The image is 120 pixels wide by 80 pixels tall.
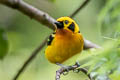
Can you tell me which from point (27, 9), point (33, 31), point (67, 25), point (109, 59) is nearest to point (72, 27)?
point (67, 25)

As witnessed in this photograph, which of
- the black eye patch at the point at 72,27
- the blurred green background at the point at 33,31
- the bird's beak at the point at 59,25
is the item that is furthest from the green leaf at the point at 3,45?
the blurred green background at the point at 33,31

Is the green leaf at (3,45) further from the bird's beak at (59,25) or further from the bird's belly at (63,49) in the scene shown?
the bird's beak at (59,25)

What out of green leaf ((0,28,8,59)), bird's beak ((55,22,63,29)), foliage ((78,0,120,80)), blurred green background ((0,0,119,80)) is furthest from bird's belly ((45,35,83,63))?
foliage ((78,0,120,80))

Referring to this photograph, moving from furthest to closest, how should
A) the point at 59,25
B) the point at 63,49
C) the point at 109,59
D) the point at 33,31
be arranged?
the point at 33,31, the point at 59,25, the point at 63,49, the point at 109,59

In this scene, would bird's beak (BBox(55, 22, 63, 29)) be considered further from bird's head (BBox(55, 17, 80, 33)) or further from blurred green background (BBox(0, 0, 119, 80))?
blurred green background (BBox(0, 0, 119, 80))

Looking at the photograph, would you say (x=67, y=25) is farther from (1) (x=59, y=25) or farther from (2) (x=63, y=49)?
(2) (x=63, y=49)

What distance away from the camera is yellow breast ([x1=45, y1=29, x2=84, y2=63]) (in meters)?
2.25

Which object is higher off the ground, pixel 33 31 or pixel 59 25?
pixel 59 25

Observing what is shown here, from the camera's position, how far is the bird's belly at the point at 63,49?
2248 mm

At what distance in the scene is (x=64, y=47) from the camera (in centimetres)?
230

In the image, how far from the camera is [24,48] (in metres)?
4.04

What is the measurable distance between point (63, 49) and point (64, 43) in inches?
3.1

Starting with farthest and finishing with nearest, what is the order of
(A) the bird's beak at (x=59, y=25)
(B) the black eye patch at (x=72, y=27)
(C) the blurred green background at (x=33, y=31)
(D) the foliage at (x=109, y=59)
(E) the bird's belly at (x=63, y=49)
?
(C) the blurred green background at (x=33, y=31) < (B) the black eye patch at (x=72, y=27) < (A) the bird's beak at (x=59, y=25) < (E) the bird's belly at (x=63, y=49) < (D) the foliage at (x=109, y=59)

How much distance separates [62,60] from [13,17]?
8.91 feet
